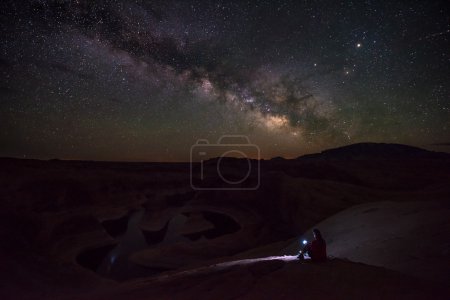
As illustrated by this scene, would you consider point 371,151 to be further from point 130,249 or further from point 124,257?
point 124,257

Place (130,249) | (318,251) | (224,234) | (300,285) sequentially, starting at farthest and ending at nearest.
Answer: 1. (224,234)
2. (130,249)
3. (318,251)
4. (300,285)

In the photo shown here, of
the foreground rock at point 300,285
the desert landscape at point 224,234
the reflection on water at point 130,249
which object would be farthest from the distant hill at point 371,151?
the foreground rock at point 300,285

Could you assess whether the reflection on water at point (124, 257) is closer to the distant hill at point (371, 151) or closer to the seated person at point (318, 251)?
the seated person at point (318, 251)

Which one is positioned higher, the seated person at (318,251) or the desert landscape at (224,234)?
the seated person at (318,251)

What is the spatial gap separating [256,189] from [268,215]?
9.87 meters

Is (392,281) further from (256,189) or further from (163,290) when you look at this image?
(256,189)

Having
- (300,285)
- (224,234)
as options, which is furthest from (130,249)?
(300,285)

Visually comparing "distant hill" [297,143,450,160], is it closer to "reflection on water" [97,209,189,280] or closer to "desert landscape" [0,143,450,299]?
"desert landscape" [0,143,450,299]

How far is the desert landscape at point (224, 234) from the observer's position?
642 centimetres

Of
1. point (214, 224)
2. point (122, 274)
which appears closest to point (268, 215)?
point (214, 224)

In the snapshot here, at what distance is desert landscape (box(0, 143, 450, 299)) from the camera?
6.42 m

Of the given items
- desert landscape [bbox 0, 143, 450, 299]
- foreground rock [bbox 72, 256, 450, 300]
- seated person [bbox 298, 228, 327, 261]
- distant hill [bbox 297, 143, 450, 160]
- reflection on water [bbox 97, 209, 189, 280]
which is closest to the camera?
foreground rock [bbox 72, 256, 450, 300]

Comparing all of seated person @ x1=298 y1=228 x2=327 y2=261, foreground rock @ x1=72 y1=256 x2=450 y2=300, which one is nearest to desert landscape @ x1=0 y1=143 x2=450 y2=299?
foreground rock @ x1=72 y1=256 x2=450 y2=300

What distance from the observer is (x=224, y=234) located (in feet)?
106
